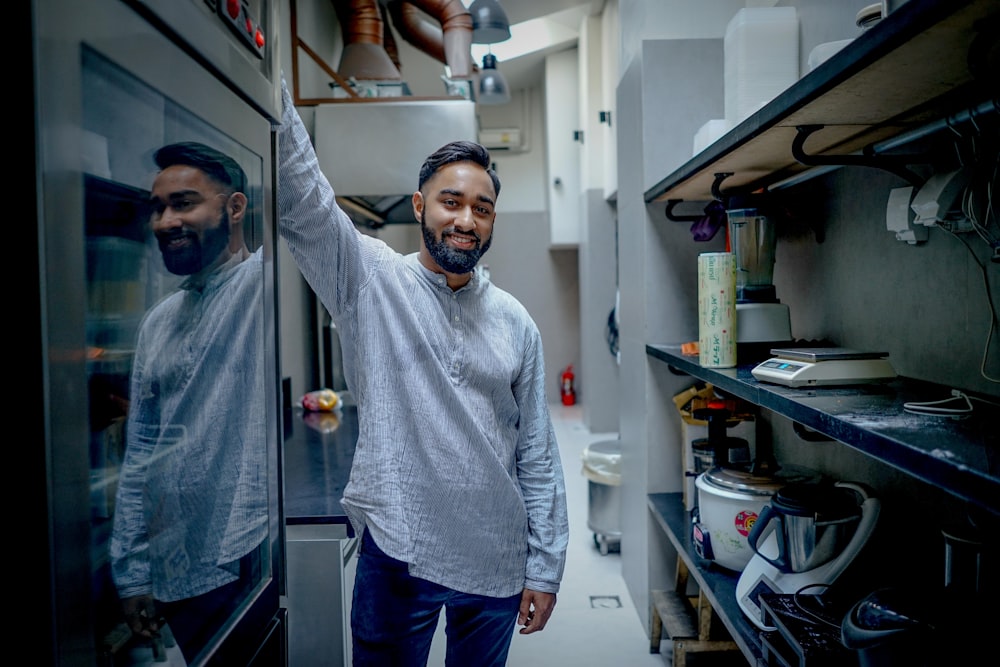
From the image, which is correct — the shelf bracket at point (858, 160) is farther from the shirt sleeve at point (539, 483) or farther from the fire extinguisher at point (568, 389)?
the fire extinguisher at point (568, 389)

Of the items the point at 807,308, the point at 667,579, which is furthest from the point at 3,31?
the point at 667,579

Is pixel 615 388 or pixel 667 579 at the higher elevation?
pixel 615 388

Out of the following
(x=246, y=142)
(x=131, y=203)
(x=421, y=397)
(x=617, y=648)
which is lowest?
(x=617, y=648)

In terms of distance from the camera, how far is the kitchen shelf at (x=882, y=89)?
853 millimetres

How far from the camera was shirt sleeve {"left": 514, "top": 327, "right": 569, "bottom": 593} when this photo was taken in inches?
60.5

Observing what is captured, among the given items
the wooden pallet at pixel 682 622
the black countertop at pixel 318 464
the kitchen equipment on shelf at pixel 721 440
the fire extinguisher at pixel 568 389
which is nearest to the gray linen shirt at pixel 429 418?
the black countertop at pixel 318 464

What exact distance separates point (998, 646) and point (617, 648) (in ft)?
5.93

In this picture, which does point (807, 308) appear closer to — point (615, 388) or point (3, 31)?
point (3, 31)

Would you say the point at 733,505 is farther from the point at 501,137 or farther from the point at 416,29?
the point at 501,137

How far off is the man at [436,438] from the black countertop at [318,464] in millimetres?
165

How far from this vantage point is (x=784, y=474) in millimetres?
1875

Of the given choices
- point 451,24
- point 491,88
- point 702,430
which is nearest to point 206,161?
point 702,430

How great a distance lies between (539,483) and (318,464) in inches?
31.5

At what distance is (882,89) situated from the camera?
1.13 metres
